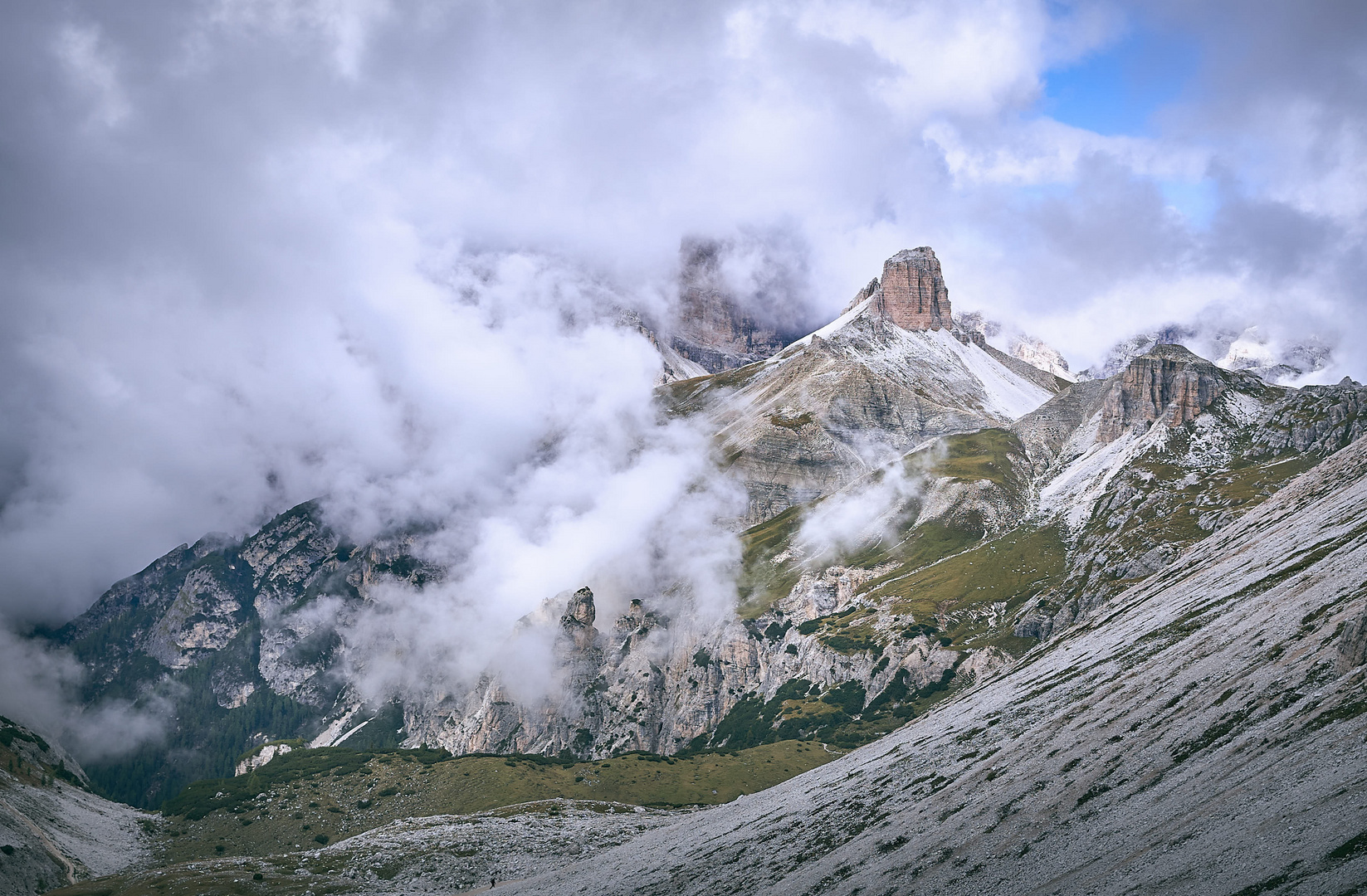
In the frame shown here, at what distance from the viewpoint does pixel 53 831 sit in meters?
143

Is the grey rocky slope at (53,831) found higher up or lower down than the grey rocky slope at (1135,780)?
higher up

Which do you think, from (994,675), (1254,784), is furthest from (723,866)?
(994,675)

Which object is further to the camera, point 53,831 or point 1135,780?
point 53,831

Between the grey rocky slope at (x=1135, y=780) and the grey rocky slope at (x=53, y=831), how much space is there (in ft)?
241

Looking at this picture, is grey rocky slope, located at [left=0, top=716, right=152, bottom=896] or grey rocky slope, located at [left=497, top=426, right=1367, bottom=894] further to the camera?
grey rocky slope, located at [left=0, top=716, right=152, bottom=896]

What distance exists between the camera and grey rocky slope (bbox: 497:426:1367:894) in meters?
40.9

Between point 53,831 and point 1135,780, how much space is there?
172m

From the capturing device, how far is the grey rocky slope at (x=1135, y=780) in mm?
40938

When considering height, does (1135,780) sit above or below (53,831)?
below

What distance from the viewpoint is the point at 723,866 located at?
3209 inches

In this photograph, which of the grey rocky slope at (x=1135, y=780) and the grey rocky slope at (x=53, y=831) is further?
the grey rocky slope at (x=53, y=831)

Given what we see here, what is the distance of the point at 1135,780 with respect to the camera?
5425 cm

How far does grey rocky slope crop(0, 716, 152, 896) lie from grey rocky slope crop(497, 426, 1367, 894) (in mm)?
73480

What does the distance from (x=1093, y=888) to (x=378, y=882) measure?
321ft
